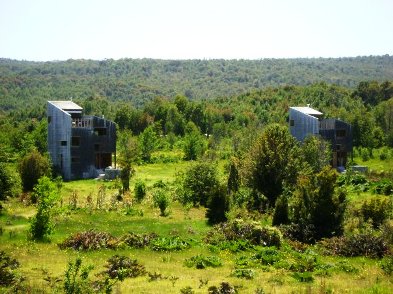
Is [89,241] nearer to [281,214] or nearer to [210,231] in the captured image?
[210,231]

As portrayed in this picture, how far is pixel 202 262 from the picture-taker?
78.7ft

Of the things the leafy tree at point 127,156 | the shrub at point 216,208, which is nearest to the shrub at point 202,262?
the shrub at point 216,208

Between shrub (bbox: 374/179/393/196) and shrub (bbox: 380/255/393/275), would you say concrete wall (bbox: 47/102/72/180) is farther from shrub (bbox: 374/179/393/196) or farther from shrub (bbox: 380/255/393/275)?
shrub (bbox: 380/255/393/275)

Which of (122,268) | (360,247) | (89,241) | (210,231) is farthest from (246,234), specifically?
(122,268)

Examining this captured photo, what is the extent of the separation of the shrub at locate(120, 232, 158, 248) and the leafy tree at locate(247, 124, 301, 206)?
43.2 ft

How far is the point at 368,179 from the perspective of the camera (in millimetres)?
52375

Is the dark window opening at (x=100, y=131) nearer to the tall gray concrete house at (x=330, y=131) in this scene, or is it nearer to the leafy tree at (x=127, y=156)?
the leafy tree at (x=127, y=156)

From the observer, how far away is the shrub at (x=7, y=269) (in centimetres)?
1977

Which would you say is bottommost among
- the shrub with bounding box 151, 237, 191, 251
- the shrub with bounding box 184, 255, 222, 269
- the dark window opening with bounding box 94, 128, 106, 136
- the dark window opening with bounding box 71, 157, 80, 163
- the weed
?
the shrub with bounding box 151, 237, 191, 251

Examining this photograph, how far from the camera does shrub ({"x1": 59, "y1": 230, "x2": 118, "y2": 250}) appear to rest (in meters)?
26.5

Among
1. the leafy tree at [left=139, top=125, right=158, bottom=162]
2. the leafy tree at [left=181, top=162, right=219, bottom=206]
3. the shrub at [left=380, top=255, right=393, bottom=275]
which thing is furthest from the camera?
the leafy tree at [left=139, top=125, right=158, bottom=162]

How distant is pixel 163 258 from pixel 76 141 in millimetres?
34696

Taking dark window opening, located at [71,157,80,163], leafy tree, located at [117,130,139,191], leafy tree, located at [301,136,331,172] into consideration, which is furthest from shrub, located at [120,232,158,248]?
dark window opening, located at [71,157,80,163]

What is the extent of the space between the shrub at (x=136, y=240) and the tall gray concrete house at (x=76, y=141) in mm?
30286
